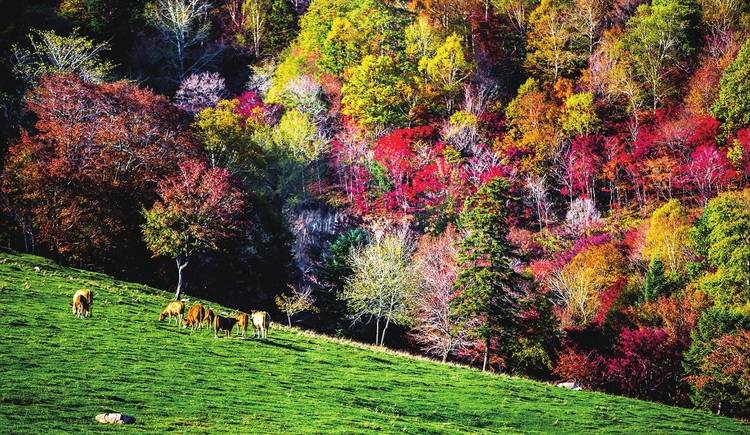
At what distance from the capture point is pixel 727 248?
203ft

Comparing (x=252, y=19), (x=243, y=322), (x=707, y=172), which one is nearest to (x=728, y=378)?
(x=243, y=322)

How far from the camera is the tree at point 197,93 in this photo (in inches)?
3969

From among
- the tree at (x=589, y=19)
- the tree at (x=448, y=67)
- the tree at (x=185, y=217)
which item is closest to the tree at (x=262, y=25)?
the tree at (x=448, y=67)

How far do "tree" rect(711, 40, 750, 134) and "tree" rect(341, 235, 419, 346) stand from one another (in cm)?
4386

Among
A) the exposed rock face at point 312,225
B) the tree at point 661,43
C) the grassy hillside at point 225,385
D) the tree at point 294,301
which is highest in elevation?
the tree at point 661,43

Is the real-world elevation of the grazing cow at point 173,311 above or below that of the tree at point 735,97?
below

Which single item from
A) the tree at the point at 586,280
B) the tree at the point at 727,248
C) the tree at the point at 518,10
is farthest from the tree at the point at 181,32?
the tree at the point at 727,248

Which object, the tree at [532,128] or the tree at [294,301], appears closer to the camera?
the tree at [294,301]

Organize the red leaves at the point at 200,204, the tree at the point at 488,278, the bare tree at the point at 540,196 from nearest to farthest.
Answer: the red leaves at the point at 200,204 < the tree at the point at 488,278 < the bare tree at the point at 540,196

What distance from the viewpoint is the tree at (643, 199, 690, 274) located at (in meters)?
69.4

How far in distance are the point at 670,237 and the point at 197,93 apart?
6252 cm

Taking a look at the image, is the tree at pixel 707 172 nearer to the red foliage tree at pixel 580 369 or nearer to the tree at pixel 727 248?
the tree at pixel 727 248

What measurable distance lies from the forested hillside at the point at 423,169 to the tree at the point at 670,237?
272 millimetres

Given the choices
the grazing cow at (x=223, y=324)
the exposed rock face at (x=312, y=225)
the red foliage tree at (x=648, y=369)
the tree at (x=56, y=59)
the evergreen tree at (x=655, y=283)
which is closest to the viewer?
the grazing cow at (x=223, y=324)
